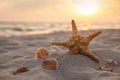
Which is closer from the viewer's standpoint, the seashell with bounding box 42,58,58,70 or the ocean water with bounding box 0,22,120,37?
the seashell with bounding box 42,58,58,70

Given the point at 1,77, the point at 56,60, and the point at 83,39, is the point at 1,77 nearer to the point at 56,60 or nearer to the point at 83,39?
the point at 56,60

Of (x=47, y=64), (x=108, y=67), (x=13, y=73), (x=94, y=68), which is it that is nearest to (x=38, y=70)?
(x=47, y=64)

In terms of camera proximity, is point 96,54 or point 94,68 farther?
point 96,54

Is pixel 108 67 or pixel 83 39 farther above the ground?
pixel 83 39

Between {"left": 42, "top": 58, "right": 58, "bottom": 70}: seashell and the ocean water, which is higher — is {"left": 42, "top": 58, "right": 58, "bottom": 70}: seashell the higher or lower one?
the lower one

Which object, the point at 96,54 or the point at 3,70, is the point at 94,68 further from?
the point at 3,70

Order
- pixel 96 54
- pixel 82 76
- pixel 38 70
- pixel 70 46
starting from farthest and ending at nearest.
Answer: pixel 96 54
pixel 70 46
pixel 38 70
pixel 82 76

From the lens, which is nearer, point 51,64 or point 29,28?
point 51,64

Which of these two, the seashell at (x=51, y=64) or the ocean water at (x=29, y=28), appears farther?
the ocean water at (x=29, y=28)

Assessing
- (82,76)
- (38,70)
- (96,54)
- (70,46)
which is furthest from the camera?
(96,54)

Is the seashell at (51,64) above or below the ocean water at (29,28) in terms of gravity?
below

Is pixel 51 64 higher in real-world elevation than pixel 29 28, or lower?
lower
